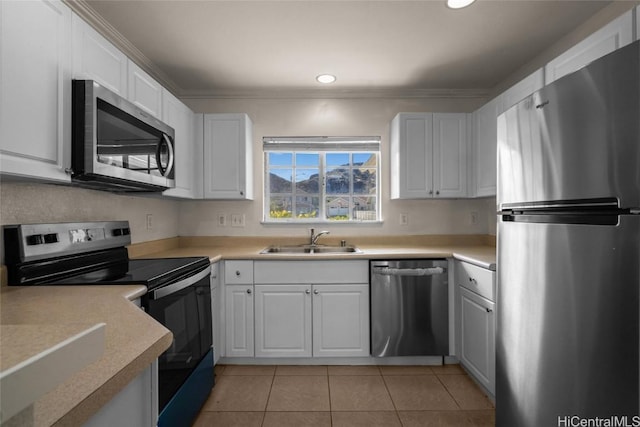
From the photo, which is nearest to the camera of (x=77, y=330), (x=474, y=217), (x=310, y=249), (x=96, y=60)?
(x=77, y=330)

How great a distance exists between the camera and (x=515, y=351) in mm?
1455

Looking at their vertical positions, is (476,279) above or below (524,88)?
below

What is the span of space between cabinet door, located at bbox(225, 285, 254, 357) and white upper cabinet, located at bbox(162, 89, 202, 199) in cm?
90

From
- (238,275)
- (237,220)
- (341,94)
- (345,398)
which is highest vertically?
(341,94)

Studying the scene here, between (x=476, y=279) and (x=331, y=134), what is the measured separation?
1.80m

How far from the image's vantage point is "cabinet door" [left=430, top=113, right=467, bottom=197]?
287 centimetres

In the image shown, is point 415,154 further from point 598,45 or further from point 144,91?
point 144,91

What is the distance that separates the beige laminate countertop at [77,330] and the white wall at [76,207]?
372 millimetres

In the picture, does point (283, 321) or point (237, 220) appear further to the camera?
point (237, 220)

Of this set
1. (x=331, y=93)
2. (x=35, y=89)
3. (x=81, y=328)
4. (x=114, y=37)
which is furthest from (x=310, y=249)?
(x=81, y=328)

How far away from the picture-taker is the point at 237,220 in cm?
319

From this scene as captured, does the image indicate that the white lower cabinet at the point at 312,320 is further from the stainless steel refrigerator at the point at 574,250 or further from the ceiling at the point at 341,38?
the ceiling at the point at 341,38

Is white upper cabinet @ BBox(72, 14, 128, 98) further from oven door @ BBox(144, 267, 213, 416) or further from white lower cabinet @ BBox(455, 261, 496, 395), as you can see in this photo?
white lower cabinet @ BBox(455, 261, 496, 395)

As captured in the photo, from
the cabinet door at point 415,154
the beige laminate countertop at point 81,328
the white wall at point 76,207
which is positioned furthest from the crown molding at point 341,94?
the beige laminate countertop at point 81,328
